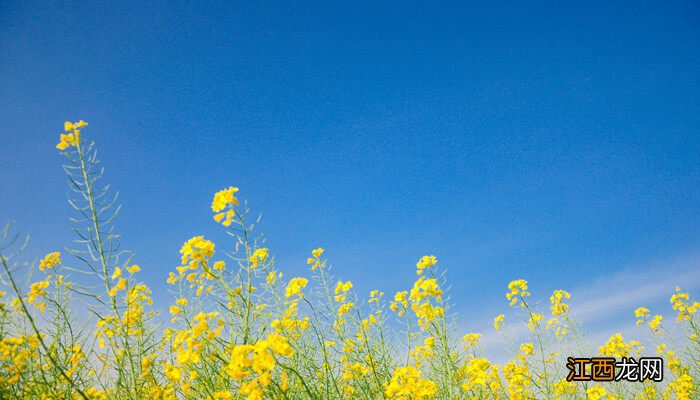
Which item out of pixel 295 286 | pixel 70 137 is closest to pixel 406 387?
pixel 295 286

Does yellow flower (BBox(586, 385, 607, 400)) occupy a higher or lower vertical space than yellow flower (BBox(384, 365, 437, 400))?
higher

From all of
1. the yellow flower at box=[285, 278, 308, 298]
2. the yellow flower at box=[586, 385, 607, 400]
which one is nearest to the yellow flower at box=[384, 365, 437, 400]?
the yellow flower at box=[285, 278, 308, 298]

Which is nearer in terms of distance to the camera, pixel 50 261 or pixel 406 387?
pixel 406 387

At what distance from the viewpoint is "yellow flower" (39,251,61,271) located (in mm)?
3398

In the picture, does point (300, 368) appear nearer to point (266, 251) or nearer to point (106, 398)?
point (266, 251)

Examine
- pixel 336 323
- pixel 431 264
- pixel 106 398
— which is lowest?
pixel 106 398

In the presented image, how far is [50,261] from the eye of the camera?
3.44 metres

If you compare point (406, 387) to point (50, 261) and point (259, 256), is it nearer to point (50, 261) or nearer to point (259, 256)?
point (259, 256)

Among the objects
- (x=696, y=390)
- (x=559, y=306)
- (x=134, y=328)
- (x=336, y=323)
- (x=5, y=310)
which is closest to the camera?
(x=5, y=310)

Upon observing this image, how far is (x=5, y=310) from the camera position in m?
2.98

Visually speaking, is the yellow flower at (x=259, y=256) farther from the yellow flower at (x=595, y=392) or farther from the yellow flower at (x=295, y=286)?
the yellow flower at (x=595, y=392)

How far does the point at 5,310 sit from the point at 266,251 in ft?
5.79

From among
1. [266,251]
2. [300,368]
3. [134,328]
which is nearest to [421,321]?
[300,368]

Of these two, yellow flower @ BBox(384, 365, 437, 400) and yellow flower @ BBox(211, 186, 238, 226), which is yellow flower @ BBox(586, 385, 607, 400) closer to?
yellow flower @ BBox(384, 365, 437, 400)
